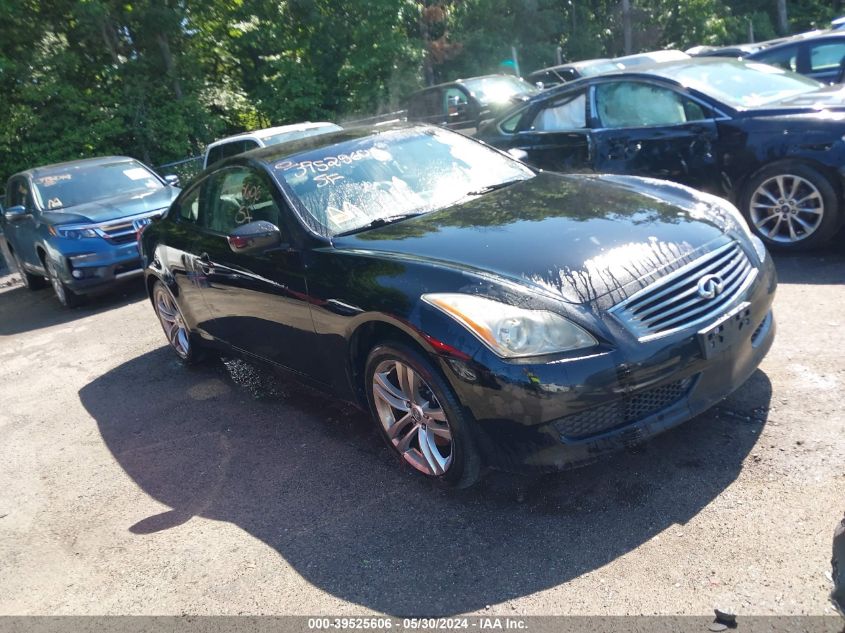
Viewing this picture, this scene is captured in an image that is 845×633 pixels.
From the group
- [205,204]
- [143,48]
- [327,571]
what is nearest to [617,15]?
[143,48]

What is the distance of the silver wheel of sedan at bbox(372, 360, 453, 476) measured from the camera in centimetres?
345

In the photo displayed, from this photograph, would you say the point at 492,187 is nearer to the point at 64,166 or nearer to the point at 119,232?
the point at 119,232

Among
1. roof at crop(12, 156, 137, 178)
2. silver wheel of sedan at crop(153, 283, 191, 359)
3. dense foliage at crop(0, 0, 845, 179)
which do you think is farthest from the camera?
dense foliage at crop(0, 0, 845, 179)

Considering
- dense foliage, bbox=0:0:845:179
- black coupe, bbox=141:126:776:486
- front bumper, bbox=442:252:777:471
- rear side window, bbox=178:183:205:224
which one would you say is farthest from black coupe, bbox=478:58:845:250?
dense foliage, bbox=0:0:845:179

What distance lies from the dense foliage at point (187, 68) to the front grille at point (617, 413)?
17.4m

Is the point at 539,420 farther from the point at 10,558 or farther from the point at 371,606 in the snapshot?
the point at 10,558

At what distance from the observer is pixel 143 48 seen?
785 inches

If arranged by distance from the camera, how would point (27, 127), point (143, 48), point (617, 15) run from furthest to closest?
point (617, 15), point (143, 48), point (27, 127)

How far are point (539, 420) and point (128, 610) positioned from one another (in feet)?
6.14

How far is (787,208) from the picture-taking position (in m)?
5.93

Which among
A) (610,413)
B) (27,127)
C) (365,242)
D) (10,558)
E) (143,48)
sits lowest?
(10,558)

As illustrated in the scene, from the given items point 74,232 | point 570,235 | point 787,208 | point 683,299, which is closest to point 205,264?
point 570,235

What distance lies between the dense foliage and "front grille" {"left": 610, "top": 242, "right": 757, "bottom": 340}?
17.3m

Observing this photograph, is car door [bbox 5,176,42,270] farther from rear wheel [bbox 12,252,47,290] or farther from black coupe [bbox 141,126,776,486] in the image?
black coupe [bbox 141,126,776,486]
